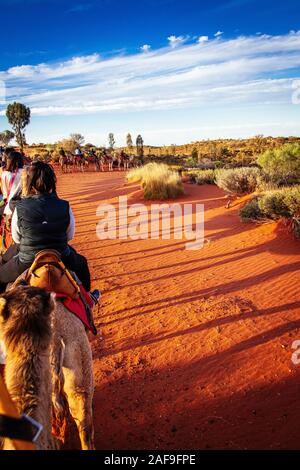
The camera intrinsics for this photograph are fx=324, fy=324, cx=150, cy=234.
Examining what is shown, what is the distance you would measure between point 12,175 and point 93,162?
107 feet

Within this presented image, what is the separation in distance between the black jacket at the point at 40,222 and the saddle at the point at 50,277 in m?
0.43

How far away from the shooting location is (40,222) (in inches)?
135

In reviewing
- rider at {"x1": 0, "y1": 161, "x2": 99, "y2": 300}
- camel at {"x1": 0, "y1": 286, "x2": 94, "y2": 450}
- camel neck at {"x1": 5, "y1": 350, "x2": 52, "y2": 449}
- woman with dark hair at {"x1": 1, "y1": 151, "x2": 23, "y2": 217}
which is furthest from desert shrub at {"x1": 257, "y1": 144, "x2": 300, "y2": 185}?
camel neck at {"x1": 5, "y1": 350, "x2": 52, "y2": 449}

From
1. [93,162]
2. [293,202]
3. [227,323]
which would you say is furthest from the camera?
[93,162]

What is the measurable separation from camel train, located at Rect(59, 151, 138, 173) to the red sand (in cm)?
2857

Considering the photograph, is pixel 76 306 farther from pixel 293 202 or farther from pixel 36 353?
Result: pixel 293 202

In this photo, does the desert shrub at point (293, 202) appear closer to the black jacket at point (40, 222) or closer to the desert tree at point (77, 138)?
the black jacket at point (40, 222)

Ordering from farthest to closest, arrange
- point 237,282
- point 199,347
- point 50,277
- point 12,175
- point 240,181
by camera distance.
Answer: point 240,181 < point 237,282 < point 12,175 < point 199,347 < point 50,277

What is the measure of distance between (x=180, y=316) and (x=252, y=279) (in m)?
2.17

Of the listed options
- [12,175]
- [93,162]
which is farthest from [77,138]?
[12,175]

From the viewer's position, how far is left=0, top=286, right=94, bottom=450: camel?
1.75 m

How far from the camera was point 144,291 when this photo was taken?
6.90 meters

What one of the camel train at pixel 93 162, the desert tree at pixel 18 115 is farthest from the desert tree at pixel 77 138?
the camel train at pixel 93 162
